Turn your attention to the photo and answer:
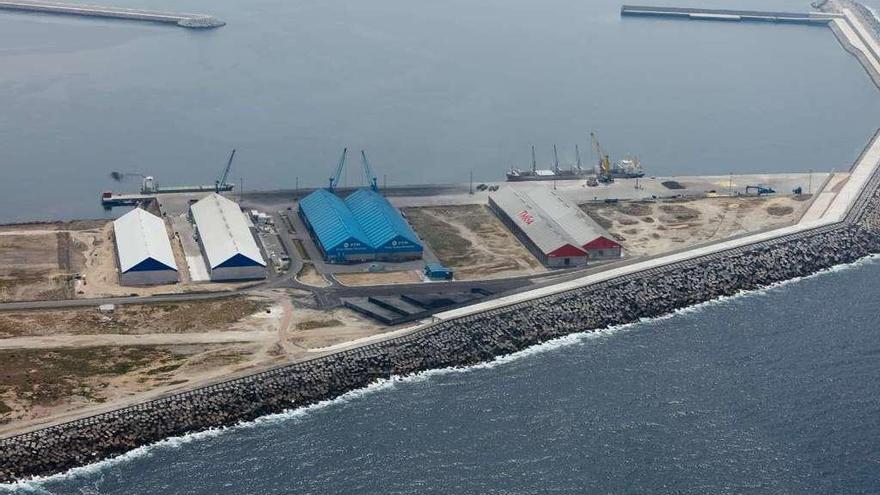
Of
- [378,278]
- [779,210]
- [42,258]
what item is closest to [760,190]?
[779,210]

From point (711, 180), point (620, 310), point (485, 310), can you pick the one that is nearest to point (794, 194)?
point (711, 180)

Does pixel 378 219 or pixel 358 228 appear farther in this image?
pixel 378 219

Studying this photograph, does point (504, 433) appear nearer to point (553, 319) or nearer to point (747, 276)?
point (553, 319)

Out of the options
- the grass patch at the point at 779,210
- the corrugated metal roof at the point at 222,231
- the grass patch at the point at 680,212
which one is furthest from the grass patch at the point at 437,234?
the grass patch at the point at 779,210

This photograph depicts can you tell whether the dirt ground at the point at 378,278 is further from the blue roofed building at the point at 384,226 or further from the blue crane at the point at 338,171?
the blue crane at the point at 338,171

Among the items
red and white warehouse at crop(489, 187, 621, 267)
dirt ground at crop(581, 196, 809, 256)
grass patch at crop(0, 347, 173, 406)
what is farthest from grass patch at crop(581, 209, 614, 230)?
grass patch at crop(0, 347, 173, 406)

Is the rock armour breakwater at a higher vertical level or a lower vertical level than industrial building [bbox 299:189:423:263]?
lower

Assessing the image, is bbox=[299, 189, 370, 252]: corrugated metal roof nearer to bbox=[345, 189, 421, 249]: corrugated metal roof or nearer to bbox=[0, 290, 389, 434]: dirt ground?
bbox=[345, 189, 421, 249]: corrugated metal roof

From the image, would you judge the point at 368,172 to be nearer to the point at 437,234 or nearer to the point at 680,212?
the point at 437,234
